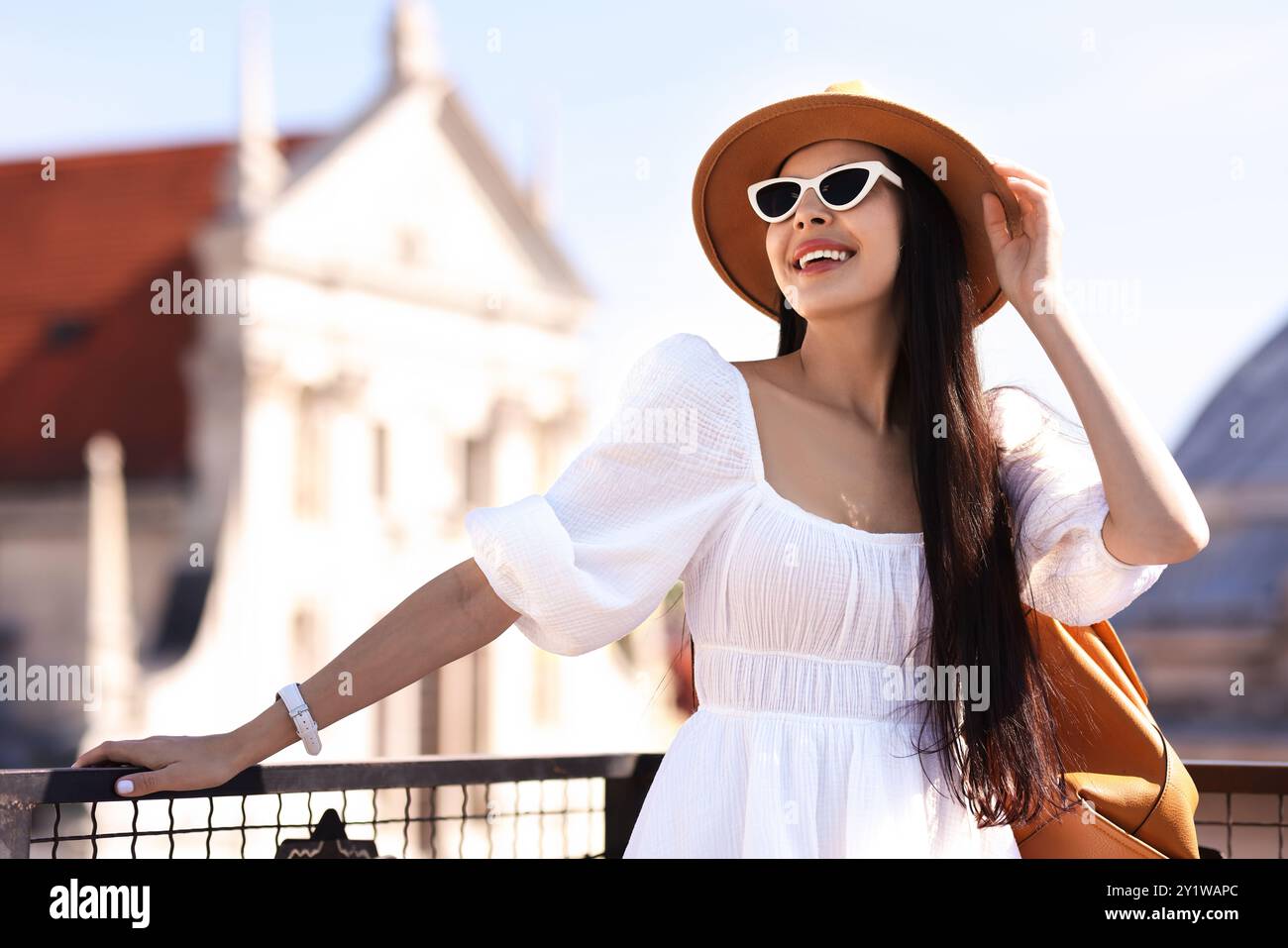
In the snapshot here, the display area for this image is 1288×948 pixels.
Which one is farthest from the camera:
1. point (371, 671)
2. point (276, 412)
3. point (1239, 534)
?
point (276, 412)

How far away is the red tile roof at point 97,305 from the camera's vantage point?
25016mm

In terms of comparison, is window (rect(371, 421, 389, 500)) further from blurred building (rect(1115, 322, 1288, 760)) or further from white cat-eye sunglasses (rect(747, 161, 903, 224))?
white cat-eye sunglasses (rect(747, 161, 903, 224))

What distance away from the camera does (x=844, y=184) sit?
2.76 meters

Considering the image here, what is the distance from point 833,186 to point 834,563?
63cm

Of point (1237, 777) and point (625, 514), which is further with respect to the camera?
point (1237, 777)

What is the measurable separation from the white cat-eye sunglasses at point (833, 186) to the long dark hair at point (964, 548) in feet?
0.27

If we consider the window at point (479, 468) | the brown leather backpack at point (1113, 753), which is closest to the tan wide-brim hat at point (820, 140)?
the brown leather backpack at point (1113, 753)

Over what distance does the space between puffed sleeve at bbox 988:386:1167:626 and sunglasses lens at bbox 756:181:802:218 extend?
50 cm

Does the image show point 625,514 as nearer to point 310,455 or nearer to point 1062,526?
point 1062,526

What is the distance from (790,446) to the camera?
8.79ft

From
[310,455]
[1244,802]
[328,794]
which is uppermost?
[310,455]

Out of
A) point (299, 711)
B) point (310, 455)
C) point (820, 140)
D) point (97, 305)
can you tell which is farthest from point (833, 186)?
point (97, 305)

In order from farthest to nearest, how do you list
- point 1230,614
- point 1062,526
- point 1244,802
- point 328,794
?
point 1230,614 < point 1244,802 < point 328,794 < point 1062,526
